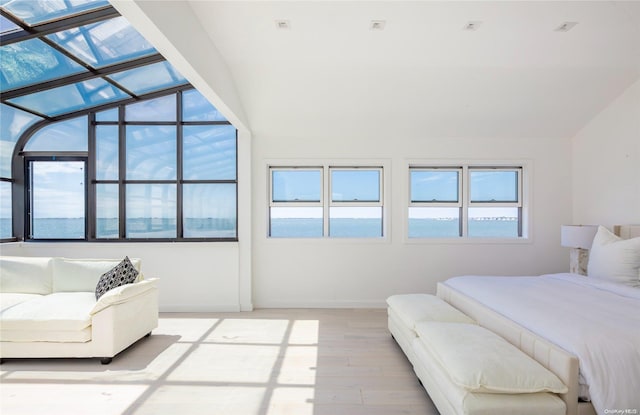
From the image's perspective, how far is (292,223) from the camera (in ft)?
18.0

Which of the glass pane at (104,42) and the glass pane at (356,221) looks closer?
the glass pane at (104,42)

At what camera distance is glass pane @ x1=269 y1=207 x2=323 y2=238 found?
17.9ft

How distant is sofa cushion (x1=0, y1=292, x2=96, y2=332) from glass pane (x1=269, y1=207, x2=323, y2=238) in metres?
2.56

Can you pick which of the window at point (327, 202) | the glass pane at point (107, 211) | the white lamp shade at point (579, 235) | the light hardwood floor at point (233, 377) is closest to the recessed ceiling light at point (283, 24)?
the window at point (327, 202)

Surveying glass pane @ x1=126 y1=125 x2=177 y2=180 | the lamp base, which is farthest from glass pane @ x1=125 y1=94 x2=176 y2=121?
the lamp base

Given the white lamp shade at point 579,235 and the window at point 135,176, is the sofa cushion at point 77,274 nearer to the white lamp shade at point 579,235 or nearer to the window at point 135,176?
the window at point 135,176

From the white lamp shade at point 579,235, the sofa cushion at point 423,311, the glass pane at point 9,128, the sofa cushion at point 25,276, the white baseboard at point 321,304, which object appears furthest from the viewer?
the white baseboard at point 321,304

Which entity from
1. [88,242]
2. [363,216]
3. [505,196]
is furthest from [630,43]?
[88,242]

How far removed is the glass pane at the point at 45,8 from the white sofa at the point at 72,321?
7.83 feet

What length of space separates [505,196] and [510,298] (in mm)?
2935

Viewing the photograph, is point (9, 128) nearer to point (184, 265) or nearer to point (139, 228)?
point (139, 228)

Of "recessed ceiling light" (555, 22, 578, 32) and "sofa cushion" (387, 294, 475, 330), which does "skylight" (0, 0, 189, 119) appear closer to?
"sofa cushion" (387, 294, 475, 330)

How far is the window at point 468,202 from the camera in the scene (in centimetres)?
548

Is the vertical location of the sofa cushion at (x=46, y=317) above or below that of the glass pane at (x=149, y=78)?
below
